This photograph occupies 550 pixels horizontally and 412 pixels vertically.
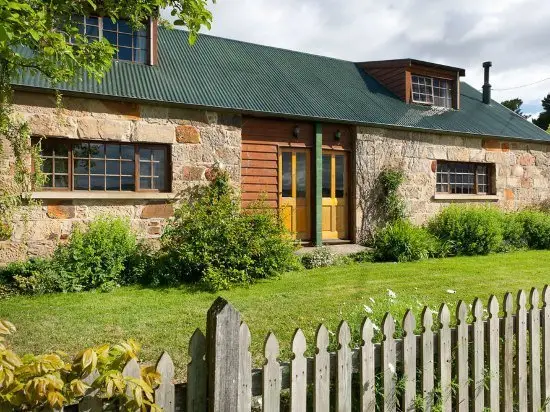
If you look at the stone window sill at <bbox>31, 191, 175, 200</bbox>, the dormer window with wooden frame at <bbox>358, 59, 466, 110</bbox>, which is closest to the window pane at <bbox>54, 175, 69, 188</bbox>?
the stone window sill at <bbox>31, 191, 175, 200</bbox>

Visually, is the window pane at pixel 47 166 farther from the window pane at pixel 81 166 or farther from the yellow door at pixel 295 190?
the yellow door at pixel 295 190

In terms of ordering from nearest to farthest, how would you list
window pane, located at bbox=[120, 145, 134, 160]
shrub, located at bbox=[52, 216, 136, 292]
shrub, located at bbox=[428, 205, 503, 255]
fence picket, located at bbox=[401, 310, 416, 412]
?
fence picket, located at bbox=[401, 310, 416, 412] < shrub, located at bbox=[52, 216, 136, 292] < window pane, located at bbox=[120, 145, 134, 160] < shrub, located at bbox=[428, 205, 503, 255]

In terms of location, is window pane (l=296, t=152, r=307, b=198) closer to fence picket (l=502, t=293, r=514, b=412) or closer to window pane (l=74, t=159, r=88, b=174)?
window pane (l=74, t=159, r=88, b=174)

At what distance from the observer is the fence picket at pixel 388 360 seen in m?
2.87

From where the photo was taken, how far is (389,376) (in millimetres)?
2904

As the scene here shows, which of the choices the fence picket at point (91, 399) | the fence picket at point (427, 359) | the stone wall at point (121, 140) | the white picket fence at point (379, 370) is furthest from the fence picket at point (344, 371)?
the stone wall at point (121, 140)

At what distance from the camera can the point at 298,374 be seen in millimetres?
2545

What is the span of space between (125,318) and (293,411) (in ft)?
13.1

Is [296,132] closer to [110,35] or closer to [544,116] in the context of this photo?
[110,35]

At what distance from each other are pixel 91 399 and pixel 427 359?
2000 millimetres

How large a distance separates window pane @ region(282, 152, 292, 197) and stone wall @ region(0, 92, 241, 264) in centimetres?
146

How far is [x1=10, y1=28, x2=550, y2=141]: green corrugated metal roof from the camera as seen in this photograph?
32.6 feet

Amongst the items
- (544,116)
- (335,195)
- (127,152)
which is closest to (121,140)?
(127,152)

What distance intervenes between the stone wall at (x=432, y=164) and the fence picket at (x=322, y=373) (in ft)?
31.6
